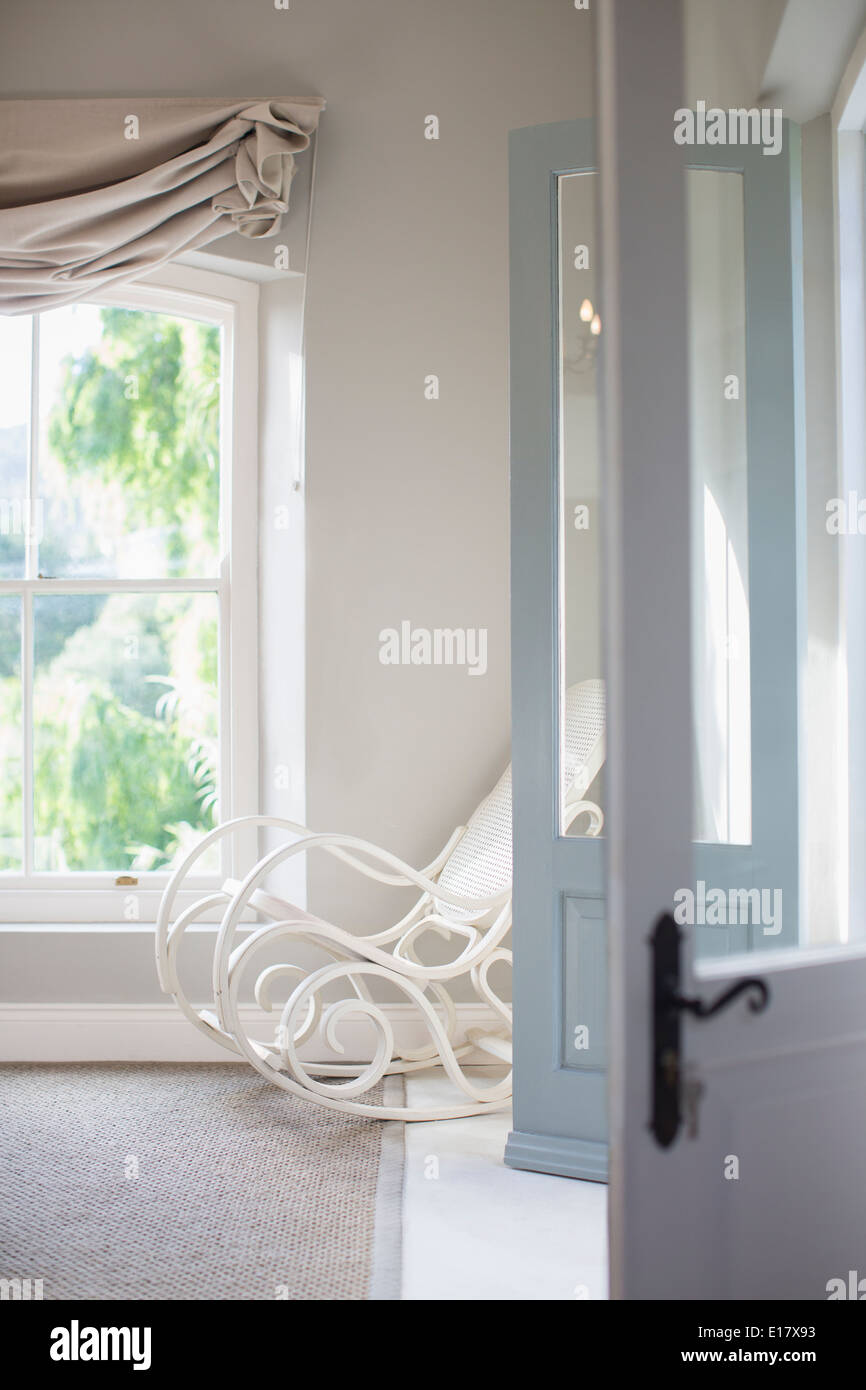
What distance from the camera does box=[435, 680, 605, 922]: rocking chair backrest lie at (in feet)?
7.69

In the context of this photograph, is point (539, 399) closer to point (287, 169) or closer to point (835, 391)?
point (835, 391)

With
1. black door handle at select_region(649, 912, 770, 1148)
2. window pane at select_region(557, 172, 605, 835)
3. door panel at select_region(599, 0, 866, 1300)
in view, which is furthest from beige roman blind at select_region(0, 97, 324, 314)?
black door handle at select_region(649, 912, 770, 1148)

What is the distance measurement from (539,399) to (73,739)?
6.06ft

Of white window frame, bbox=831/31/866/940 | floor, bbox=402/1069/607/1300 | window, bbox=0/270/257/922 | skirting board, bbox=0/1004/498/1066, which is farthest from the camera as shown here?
window, bbox=0/270/257/922

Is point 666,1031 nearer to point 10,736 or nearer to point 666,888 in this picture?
point 666,888

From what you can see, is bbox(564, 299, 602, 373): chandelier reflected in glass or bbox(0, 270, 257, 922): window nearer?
bbox(564, 299, 602, 373): chandelier reflected in glass

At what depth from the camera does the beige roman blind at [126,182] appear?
2.97 meters

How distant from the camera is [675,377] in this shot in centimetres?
108

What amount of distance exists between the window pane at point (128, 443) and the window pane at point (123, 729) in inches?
6.1

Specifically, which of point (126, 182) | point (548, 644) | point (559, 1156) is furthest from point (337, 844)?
point (126, 182)

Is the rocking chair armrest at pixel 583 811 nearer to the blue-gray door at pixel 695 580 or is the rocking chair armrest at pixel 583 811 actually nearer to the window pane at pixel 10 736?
the blue-gray door at pixel 695 580

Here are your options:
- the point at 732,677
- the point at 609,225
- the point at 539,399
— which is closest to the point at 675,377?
the point at 609,225

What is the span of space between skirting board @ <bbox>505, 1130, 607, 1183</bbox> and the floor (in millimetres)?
20

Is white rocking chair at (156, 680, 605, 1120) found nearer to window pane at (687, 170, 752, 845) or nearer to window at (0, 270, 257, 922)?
window at (0, 270, 257, 922)
